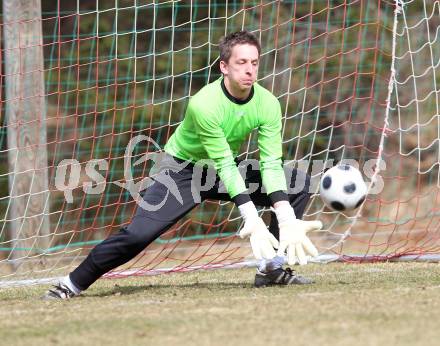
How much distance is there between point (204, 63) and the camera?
11289 millimetres

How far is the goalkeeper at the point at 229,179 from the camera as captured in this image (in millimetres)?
5746

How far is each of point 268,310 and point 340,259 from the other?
280 cm

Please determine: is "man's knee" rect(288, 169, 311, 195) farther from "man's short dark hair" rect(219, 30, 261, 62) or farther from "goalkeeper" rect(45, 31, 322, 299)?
"man's short dark hair" rect(219, 30, 261, 62)

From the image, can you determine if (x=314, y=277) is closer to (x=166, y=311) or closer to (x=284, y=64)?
(x=166, y=311)

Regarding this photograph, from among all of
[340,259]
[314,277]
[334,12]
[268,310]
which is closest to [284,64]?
[334,12]

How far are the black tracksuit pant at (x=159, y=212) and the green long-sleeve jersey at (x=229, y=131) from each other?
186mm

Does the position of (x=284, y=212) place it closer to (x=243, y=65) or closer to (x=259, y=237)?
(x=259, y=237)

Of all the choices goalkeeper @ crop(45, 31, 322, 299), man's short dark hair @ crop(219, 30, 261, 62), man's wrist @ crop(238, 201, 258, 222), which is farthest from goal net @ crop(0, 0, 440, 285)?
man's short dark hair @ crop(219, 30, 261, 62)

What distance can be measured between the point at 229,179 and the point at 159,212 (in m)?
0.48

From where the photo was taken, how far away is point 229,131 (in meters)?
6.06

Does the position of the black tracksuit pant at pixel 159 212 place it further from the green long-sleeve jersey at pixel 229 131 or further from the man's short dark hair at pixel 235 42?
the man's short dark hair at pixel 235 42

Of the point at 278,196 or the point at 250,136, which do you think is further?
the point at 250,136

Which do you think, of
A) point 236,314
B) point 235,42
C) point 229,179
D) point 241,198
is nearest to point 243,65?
point 235,42

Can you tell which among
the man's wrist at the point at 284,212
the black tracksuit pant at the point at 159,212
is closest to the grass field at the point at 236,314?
the black tracksuit pant at the point at 159,212
